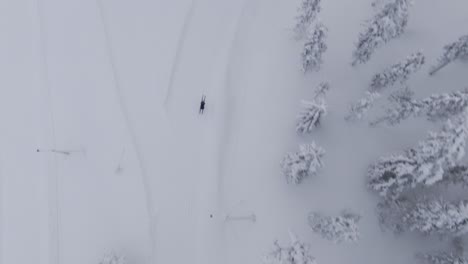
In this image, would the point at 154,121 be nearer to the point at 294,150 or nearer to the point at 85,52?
the point at 85,52

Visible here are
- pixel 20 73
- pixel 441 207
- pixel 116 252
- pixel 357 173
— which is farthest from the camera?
pixel 20 73

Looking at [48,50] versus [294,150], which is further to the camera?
[48,50]

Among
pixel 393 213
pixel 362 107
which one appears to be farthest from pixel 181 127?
pixel 393 213

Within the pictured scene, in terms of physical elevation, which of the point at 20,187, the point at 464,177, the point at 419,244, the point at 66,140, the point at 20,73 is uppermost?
the point at 20,73

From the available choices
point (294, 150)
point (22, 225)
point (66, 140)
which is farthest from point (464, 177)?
point (22, 225)

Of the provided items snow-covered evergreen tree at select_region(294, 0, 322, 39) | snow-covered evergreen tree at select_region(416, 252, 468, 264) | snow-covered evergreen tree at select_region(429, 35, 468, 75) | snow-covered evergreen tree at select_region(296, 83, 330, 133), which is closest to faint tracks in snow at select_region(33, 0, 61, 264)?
snow-covered evergreen tree at select_region(296, 83, 330, 133)

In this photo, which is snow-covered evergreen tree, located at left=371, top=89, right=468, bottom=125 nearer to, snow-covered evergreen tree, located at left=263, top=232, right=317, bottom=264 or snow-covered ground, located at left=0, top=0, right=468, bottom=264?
snow-covered ground, located at left=0, top=0, right=468, bottom=264
